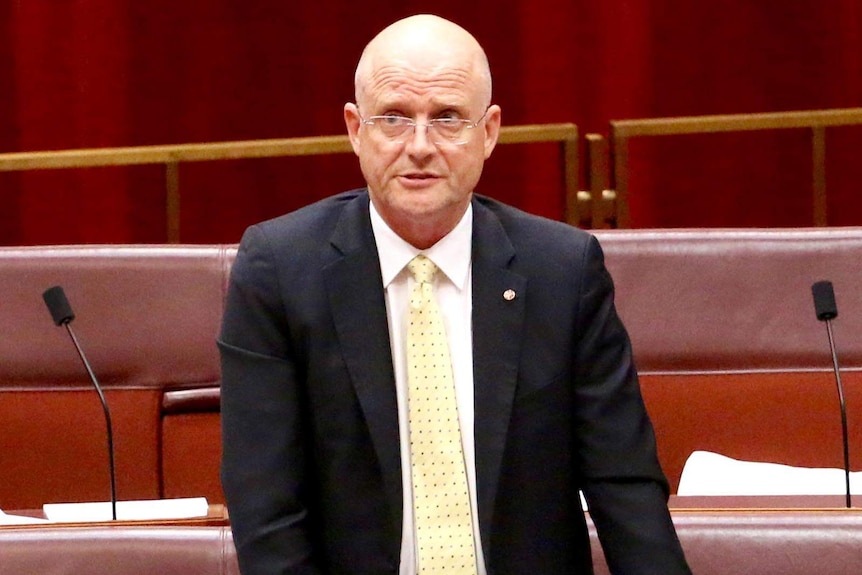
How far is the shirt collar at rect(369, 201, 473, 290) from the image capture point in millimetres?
1455

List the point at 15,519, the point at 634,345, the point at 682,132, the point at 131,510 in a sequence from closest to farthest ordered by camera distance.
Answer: the point at 15,519 → the point at 131,510 → the point at 634,345 → the point at 682,132

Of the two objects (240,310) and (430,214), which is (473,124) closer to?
(430,214)

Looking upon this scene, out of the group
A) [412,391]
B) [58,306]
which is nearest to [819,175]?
[58,306]

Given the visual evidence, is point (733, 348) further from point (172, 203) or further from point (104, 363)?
point (172, 203)

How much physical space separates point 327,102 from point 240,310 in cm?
264

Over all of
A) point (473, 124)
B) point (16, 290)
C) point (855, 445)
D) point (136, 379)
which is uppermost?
point (473, 124)

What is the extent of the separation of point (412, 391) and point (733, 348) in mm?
1025

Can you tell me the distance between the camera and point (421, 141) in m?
1.38

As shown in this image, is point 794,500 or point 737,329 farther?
point 737,329

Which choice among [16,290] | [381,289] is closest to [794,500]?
[381,289]

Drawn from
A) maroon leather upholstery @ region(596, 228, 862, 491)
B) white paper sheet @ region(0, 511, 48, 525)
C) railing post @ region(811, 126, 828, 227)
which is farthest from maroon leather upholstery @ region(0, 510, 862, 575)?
railing post @ region(811, 126, 828, 227)

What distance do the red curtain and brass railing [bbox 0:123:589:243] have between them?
0.69 meters

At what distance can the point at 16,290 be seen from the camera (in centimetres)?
229

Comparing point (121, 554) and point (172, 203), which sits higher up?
point (172, 203)
